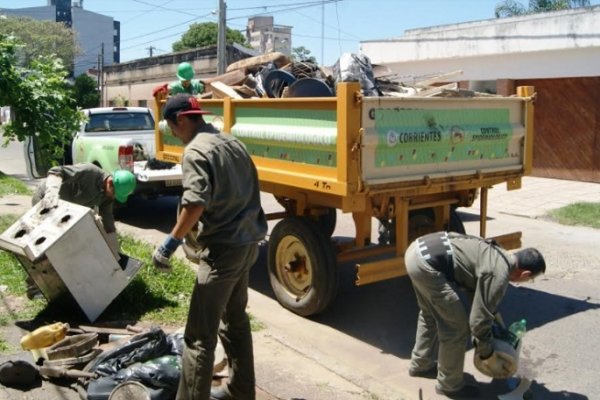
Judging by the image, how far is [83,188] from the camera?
597 cm

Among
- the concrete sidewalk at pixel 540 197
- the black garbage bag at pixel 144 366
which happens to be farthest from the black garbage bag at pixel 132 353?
the concrete sidewalk at pixel 540 197

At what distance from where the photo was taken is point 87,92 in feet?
147

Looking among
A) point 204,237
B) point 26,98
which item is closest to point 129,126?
point 26,98

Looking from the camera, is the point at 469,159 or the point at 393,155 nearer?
the point at 393,155

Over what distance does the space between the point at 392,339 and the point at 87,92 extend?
42.7 meters

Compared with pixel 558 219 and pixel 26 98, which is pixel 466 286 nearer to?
pixel 26 98

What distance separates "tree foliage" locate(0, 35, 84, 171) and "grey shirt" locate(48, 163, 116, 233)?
212cm

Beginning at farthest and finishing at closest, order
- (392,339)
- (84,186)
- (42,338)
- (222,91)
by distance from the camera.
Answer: (222,91), (84,186), (392,339), (42,338)

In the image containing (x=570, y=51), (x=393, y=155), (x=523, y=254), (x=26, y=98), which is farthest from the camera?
(x=570, y=51)

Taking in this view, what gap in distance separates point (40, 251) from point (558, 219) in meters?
8.40

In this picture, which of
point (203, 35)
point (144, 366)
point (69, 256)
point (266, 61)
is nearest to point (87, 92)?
point (203, 35)

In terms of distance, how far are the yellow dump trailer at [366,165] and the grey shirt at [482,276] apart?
3.54 feet

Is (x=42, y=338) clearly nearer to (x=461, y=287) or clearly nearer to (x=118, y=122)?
(x=461, y=287)

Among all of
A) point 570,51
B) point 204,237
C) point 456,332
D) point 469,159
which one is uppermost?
point 570,51
